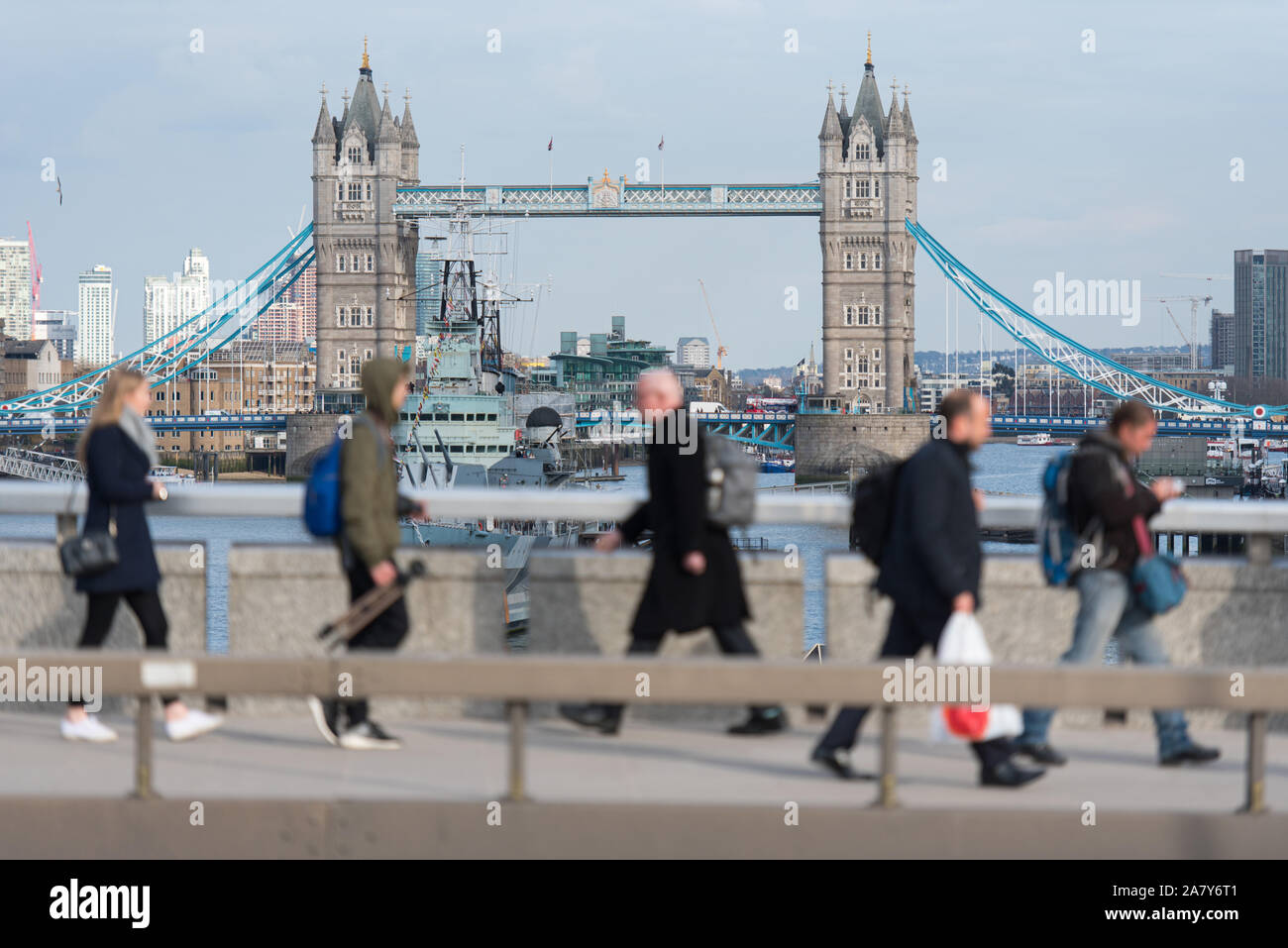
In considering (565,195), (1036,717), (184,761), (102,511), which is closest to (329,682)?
(184,761)

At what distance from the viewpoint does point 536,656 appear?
3299 mm

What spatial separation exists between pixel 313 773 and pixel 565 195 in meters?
80.0

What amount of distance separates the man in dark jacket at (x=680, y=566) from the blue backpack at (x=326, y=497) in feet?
2.23

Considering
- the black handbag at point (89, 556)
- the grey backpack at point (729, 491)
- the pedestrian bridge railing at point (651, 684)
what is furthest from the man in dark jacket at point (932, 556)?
the black handbag at point (89, 556)

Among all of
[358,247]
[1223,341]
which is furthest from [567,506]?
[1223,341]

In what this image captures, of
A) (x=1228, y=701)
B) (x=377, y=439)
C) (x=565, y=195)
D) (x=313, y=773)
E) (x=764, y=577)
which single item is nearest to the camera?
(x=1228, y=701)

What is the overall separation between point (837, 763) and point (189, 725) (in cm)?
155

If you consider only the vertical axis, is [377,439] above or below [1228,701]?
above

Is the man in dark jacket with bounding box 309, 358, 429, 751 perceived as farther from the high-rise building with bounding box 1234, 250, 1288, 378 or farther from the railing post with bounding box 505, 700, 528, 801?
the high-rise building with bounding box 1234, 250, 1288, 378

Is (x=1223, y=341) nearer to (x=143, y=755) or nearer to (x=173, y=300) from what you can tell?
(x=173, y=300)

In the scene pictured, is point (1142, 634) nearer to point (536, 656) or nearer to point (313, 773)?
point (536, 656)

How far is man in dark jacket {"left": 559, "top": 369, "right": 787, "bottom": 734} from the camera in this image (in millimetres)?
4258

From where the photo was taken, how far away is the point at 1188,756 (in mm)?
4000
